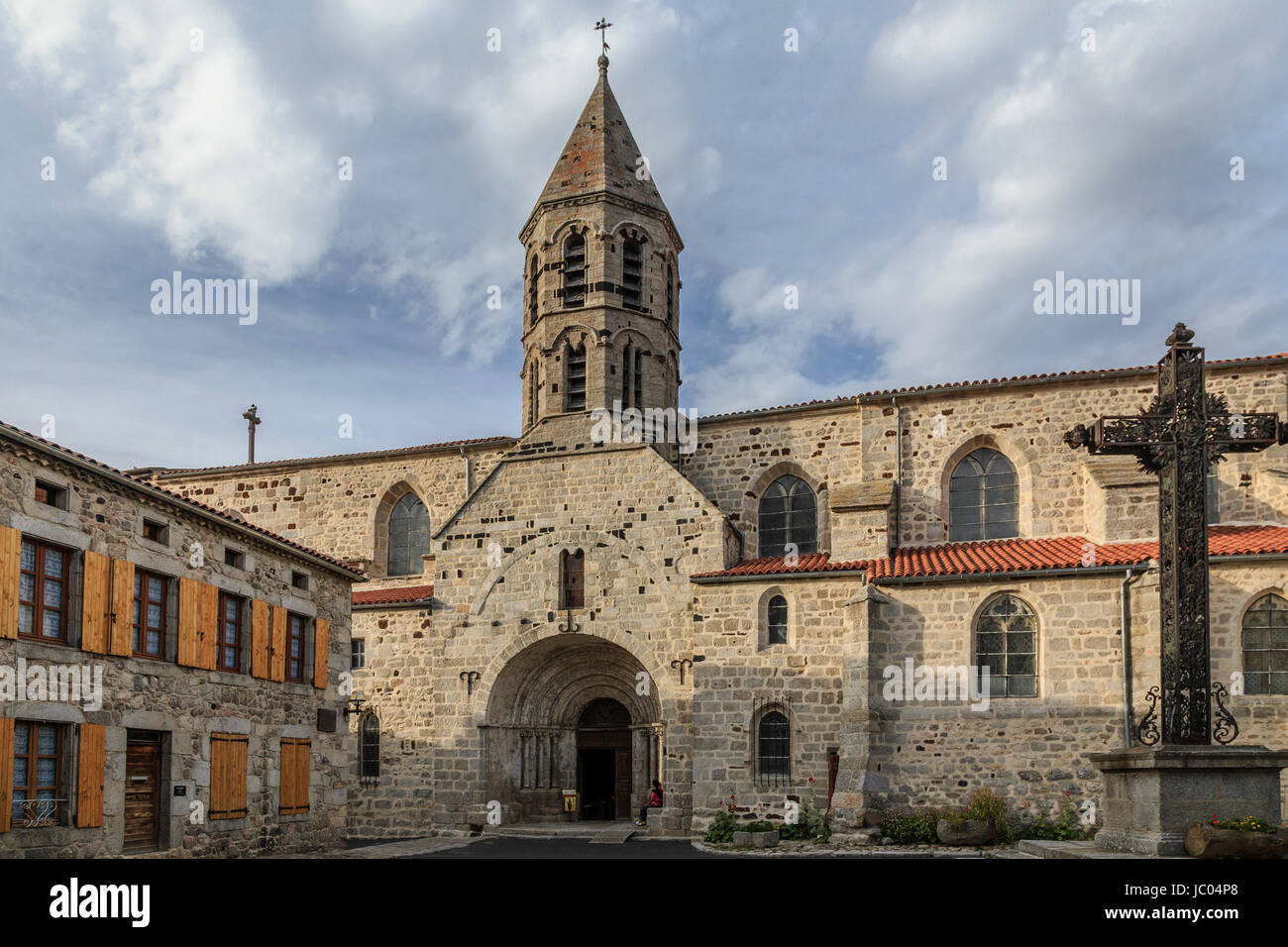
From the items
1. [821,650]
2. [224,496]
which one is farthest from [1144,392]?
[224,496]

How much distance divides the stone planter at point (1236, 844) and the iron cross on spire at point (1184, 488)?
1.12m

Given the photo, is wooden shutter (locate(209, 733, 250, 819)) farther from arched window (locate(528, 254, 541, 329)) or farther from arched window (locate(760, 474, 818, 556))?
arched window (locate(528, 254, 541, 329))

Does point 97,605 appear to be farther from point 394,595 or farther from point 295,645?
point 394,595

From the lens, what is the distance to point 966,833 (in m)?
20.0

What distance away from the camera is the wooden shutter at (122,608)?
664 inches

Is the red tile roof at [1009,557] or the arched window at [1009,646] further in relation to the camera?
the arched window at [1009,646]

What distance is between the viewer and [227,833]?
19.0 meters

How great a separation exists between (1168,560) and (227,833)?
14948 millimetres

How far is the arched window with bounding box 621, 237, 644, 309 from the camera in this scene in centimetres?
2928

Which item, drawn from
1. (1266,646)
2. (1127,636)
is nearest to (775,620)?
(1127,636)

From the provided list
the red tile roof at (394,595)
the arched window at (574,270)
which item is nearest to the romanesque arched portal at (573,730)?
the red tile roof at (394,595)

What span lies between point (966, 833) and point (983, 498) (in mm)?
8751

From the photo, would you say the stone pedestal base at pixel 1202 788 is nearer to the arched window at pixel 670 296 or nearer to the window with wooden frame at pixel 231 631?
the window with wooden frame at pixel 231 631

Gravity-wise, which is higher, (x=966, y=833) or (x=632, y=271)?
(x=632, y=271)
